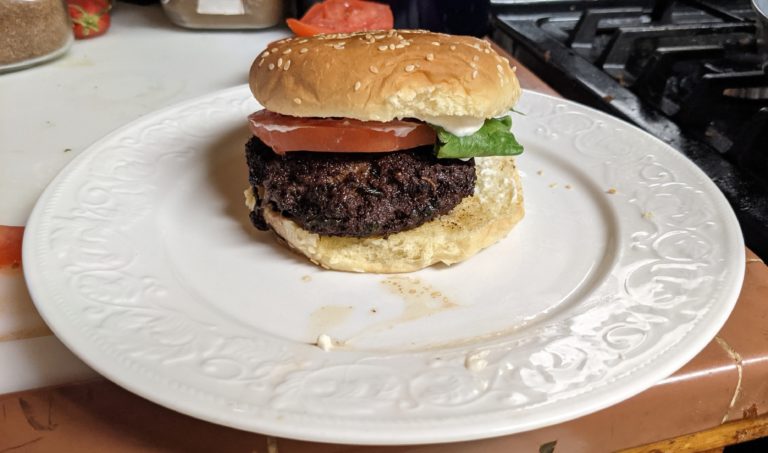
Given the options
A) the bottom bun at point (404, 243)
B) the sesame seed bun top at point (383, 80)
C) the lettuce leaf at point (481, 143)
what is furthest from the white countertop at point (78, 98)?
the lettuce leaf at point (481, 143)

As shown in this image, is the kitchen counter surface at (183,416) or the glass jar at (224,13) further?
the glass jar at (224,13)

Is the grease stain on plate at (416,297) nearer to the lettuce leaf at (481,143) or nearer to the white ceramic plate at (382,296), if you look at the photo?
the white ceramic plate at (382,296)

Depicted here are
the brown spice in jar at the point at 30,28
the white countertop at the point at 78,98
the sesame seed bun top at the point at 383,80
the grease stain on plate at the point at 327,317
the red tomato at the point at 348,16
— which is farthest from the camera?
the red tomato at the point at 348,16

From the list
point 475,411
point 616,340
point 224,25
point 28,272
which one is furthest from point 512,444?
point 224,25

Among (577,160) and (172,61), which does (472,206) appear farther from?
(172,61)

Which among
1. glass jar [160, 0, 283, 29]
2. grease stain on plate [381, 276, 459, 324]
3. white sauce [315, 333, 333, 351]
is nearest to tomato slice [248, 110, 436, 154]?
grease stain on plate [381, 276, 459, 324]

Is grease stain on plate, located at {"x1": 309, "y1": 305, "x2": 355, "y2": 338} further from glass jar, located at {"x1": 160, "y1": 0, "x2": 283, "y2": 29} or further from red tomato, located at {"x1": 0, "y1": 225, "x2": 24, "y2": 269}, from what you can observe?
glass jar, located at {"x1": 160, "y1": 0, "x2": 283, "y2": 29}
